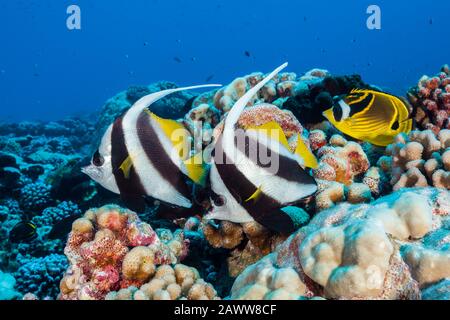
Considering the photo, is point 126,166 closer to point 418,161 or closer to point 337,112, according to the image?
point 337,112

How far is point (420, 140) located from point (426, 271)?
1.77 meters

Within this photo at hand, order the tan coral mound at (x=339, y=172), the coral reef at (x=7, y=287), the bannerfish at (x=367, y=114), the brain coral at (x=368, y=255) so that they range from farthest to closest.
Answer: the coral reef at (x=7, y=287)
the bannerfish at (x=367, y=114)
the tan coral mound at (x=339, y=172)
the brain coral at (x=368, y=255)

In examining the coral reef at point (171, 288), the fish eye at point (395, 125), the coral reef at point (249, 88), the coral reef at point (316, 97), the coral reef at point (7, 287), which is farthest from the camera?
the coral reef at point (249, 88)

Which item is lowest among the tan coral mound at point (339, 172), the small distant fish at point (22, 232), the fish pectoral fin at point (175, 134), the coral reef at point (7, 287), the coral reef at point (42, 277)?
the coral reef at point (7, 287)

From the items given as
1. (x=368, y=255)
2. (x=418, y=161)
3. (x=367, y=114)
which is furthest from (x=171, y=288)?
(x=418, y=161)

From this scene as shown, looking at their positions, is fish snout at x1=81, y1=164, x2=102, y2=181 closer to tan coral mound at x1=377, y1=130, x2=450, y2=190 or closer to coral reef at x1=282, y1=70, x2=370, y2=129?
tan coral mound at x1=377, y1=130, x2=450, y2=190

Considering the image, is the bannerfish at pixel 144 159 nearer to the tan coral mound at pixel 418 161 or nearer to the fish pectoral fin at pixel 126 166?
the fish pectoral fin at pixel 126 166

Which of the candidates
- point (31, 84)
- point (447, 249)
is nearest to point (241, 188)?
point (447, 249)

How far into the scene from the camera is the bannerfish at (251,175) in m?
1.88

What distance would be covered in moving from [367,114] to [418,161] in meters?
0.65

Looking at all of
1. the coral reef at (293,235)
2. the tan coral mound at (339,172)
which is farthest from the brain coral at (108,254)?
the tan coral mound at (339,172)

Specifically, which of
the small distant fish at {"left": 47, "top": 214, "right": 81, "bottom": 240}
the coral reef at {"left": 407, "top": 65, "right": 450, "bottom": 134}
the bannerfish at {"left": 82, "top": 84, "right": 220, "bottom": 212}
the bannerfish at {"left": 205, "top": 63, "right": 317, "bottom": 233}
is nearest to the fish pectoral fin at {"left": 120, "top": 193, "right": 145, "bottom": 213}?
the bannerfish at {"left": 82, "top": 84, "right": 220, "bottom": 212}

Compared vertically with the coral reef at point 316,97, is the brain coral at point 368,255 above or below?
below

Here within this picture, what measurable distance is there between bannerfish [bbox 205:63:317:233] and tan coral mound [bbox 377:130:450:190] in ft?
4.19
